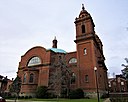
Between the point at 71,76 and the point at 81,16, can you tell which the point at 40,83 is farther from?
the point at 81,16

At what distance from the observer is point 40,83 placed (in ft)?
113

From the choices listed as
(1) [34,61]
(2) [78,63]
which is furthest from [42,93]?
(1) [34,61]

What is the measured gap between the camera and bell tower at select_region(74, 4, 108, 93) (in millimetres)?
29781

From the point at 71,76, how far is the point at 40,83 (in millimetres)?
7694

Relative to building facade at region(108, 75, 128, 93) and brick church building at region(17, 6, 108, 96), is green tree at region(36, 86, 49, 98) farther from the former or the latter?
building facade at region(108, 75, 128, 93)

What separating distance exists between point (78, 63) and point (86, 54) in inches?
105

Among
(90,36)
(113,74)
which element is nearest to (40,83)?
(90,36)

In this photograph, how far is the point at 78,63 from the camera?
106 feet

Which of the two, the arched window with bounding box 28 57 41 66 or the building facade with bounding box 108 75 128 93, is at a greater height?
the arched window with bounding box 28 57 41 66

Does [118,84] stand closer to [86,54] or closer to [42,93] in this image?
[86,54]

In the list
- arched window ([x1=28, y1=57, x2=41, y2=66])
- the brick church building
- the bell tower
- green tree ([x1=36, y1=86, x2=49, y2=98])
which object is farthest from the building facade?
green tree ([x1=36, y1=86, x2=49, y2=98])

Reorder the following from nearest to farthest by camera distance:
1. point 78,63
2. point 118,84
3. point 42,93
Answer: point 42,93 → point 78,63 → point 118,84

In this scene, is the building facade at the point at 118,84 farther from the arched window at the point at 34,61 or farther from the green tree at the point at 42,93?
the green tree at the point at 42,93

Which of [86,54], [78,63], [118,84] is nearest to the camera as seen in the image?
[86,54]
